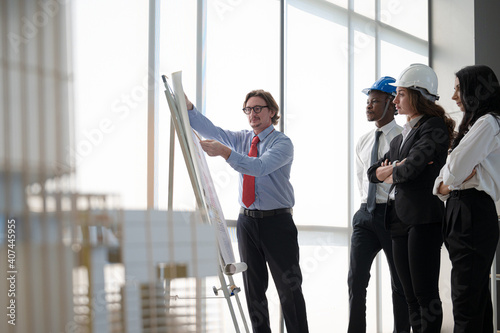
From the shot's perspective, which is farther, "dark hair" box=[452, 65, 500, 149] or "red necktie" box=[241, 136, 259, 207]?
"red necktie" box=[241, 136, 259, 207]

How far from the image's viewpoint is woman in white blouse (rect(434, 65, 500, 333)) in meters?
2.24

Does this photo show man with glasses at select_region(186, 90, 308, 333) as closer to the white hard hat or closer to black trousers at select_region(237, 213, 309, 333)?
black trousers at select_region(237, 213, 309, 333)

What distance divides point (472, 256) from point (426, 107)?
2.59 feet

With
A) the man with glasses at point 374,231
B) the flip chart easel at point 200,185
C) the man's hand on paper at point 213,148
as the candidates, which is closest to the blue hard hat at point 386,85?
the man with glasses at point 374,231

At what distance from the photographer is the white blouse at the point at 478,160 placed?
2260 millimetres

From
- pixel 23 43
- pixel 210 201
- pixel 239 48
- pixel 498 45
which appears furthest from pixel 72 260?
pixel 498 45

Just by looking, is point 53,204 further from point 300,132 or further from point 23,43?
point 300,132

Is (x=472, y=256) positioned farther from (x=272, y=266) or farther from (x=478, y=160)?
(x=272, y=266)

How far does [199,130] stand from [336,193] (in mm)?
1868

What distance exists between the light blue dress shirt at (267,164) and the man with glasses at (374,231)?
45cm

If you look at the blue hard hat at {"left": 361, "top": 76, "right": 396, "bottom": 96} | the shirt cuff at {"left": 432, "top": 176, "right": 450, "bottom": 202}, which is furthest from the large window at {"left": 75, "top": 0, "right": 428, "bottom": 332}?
the shirt cuff at {"left": 432, "top": 176, "right": 450, "bottom": 202}

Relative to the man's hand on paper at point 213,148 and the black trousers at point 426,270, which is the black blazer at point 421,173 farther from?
the man's hand on paper at point 213,148

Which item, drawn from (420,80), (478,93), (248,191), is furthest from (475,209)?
(248,191)

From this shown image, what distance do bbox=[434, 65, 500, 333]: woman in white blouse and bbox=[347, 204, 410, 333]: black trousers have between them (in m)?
0.59
